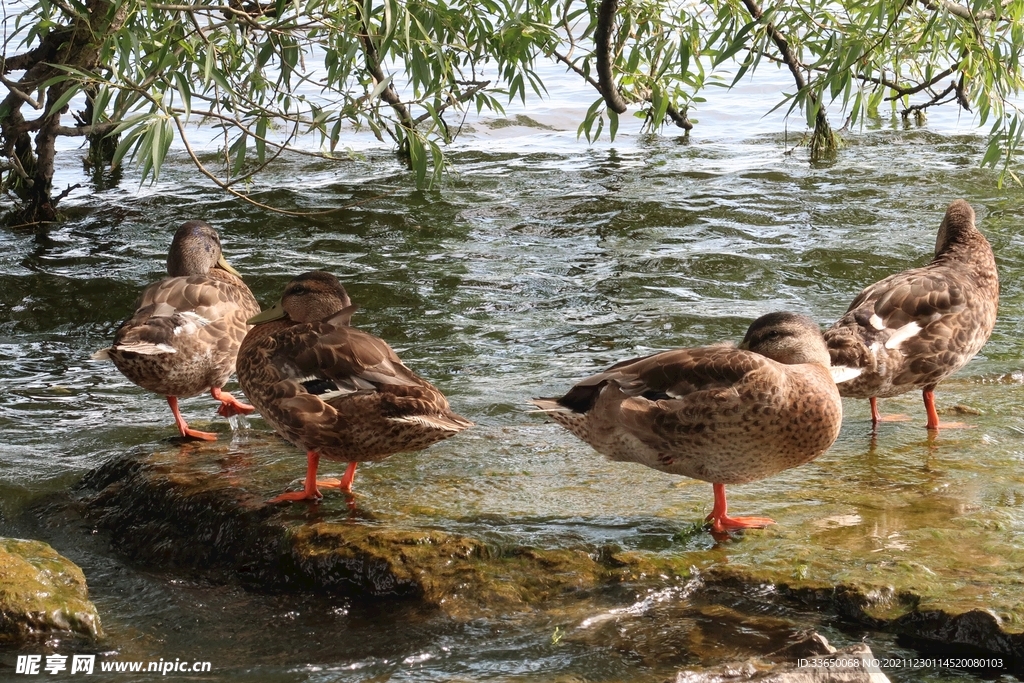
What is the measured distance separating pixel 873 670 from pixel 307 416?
2357 mm

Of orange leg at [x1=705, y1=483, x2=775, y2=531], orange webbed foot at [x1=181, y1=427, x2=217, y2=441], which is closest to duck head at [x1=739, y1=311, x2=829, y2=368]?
orange leg at [x1=705, y1=483, x2=775, y2=531]

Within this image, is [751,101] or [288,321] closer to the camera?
[288,321]

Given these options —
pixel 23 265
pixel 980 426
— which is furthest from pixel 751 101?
pixel 980 426

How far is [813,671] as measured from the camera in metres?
2.89

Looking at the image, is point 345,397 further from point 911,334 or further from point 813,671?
point 911,334

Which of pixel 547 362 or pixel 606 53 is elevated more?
pixel 606 53

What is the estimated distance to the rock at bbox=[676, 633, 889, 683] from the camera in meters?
2.86

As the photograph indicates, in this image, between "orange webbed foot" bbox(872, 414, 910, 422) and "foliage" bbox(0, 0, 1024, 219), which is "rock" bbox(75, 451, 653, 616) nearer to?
"foliage" bbox(0, 0, 1024, 219)

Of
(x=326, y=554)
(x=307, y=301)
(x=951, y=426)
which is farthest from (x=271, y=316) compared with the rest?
(x=951, y=426)

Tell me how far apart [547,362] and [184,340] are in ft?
7.93

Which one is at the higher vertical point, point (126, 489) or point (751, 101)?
point (751, 101)


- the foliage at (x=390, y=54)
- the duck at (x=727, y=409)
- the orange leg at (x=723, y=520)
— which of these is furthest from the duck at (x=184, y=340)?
the orange leg at (x=723, y=520)

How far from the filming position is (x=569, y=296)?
8.64 m

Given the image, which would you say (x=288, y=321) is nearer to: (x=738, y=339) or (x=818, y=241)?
(x=738, y=339)
